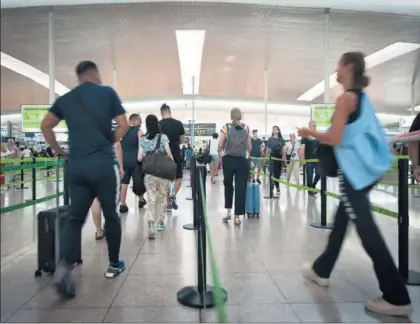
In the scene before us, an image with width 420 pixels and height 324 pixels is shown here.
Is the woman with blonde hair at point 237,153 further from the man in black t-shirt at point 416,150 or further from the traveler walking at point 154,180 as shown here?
the man in black t-shirt at point 416,150

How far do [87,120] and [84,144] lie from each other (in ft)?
0.50

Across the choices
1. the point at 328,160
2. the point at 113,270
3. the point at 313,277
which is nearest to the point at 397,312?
the point at 313,277

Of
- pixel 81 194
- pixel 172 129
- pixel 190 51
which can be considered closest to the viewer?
pixel 81 194

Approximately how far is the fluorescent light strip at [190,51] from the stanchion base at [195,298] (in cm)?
612

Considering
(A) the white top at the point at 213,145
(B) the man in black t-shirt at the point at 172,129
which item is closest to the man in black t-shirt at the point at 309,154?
(A) the white top at the point at 213,145

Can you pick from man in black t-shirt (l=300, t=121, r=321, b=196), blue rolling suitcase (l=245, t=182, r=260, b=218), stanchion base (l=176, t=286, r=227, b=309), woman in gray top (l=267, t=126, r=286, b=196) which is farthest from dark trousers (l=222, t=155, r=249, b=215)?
woman in gray top (l=267, t=126, r=286, b=196)

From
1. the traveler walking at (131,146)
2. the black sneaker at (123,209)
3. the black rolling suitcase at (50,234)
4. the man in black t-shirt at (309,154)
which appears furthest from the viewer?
the man in black t-shirt at (309,154)

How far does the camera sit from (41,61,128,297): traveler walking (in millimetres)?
Result: 2193

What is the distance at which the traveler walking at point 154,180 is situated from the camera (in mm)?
3805

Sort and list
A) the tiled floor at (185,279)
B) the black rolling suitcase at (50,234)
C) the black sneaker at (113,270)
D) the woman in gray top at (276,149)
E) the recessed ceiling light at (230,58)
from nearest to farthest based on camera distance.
Result: the tiled floor at (185,279), the black rolling suitcase at (50,234), the black sneaker at (113,270), the woman in gray top at (276,149), the recessed ceiling light at (230,58)

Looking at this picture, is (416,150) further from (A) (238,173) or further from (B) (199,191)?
(A) (238,173)

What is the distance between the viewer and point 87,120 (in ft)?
7.20

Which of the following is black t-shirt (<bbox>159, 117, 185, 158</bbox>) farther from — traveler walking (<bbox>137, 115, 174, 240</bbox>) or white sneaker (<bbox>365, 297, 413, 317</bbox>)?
white sneaker (<bbox>365, 297, 413, 317</bbox>)

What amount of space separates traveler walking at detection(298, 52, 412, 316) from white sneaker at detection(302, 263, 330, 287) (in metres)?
0.40
